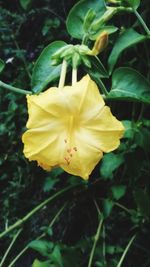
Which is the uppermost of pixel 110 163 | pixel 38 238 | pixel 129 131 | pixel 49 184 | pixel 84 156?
pixel 84 156

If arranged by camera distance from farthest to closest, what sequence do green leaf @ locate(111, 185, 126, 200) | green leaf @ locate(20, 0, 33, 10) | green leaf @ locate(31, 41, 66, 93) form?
green leaf @ locate(20, 0, 33, 10)
green leaf @ locate(111, 185, 126, 200)
green leaf @ locate(31, 41, 66, 93)

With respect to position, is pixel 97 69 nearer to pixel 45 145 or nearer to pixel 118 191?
pixel 45 145

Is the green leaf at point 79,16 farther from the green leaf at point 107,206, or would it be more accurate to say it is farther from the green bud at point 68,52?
the green leaf at point 107,206

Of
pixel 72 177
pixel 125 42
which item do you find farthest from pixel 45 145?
pixel 72 177

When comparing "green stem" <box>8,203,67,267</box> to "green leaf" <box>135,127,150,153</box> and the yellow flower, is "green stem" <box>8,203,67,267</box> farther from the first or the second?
the yellow flower

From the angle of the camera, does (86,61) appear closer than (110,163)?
Yes

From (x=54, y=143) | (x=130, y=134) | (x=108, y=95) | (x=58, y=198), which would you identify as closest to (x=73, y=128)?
(x=54, y=143)

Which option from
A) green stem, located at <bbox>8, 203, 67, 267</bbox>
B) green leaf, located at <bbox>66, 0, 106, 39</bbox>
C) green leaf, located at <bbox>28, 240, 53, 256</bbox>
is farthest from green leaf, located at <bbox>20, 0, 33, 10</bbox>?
green leaf, located at <bbox>28, 240, 53, 256</bbox>
